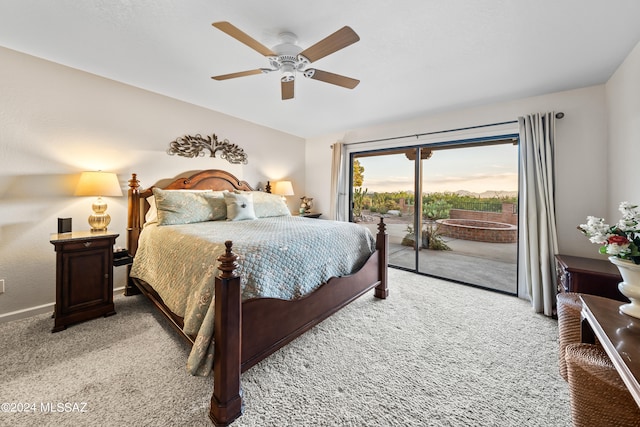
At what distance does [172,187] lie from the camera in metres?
3.18

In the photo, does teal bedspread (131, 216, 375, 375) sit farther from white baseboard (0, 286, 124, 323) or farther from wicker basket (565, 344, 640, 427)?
wicker basket (565, 344, 640, 427)

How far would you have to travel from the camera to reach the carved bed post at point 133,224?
285 cm

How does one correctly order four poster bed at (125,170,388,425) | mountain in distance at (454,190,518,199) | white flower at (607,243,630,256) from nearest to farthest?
white flower at (607,243,630,256)
four poster bed at (125,170,388,425)
mountain in distance at (454,190,518,199)

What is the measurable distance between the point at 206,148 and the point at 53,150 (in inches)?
60.5

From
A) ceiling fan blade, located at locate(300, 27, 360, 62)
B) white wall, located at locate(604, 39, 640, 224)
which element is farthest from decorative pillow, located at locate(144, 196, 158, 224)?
white wall, located at locate(604, 39, 640, 224)

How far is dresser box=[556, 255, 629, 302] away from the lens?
2043 millimetres

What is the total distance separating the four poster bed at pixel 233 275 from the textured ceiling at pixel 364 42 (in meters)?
1.26

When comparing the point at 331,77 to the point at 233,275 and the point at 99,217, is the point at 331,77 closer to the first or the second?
the point at 233,275

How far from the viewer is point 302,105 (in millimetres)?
3352

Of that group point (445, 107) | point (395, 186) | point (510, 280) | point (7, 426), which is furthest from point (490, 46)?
point (7, 426)

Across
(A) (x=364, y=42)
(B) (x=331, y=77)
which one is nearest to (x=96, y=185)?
(B) (x=331, y=77)

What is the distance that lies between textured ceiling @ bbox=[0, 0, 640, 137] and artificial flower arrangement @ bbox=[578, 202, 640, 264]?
1357 mm

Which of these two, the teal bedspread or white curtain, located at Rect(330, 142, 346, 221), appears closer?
the teal bedspread

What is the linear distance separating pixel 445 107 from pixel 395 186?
1.38m
